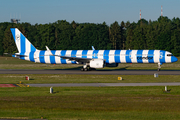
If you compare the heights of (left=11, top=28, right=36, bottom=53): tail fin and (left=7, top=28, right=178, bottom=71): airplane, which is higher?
(left=11, top=28, right=36, bottom=53): tail fin

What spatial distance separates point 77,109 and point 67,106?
1.16 meters

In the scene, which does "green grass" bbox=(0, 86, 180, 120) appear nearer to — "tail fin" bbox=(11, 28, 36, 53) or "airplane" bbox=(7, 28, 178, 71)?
"airplane" bbox=(7, 28, 178, 71)

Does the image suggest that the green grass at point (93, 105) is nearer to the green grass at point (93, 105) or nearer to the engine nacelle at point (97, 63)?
the green grass at point (93, 105)

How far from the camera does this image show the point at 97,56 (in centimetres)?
5097

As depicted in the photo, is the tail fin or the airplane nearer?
the airplane

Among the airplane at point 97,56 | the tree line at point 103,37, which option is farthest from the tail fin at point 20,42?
the tree line at point 103,37

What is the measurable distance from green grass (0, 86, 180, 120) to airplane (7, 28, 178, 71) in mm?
23034

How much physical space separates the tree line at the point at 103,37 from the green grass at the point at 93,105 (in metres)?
100.0

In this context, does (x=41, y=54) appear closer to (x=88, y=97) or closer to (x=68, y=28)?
(x=88, y=97)

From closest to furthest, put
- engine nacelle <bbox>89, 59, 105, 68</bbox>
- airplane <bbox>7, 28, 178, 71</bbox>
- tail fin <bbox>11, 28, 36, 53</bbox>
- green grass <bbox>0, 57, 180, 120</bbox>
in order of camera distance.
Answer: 1. green grass <bbox>0, 57, 180, 120</bbox>
2. engine nacelle <bbox>89, 59, 105, 68</bbox>
3. airplane <bbox>7, 28, 178, 71</bbox>
4. tail fin <bbox>11, 28, 36, 53</bbox>

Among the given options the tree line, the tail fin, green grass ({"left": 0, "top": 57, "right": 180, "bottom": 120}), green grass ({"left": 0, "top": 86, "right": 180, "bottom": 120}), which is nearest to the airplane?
the tail fin

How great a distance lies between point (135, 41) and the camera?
127875mm

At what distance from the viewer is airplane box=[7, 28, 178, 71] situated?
157 feet

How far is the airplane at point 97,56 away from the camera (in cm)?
4800
